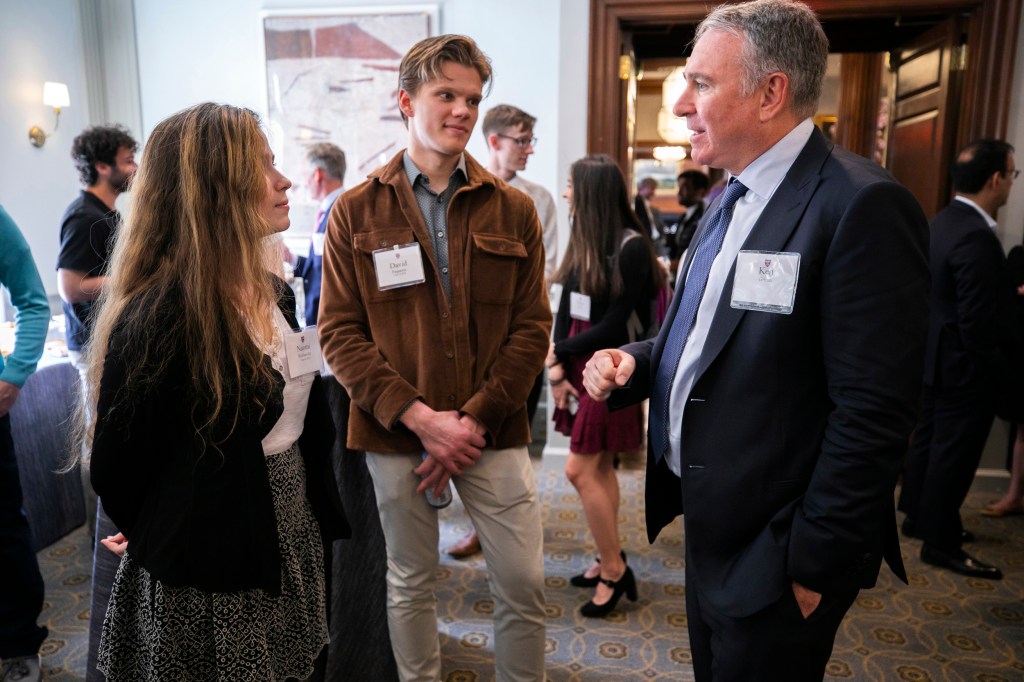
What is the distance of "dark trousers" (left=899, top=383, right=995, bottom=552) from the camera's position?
302cm

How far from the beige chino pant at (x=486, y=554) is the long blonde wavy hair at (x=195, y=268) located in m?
0.65

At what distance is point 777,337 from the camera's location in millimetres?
1182

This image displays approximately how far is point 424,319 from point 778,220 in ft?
2.96

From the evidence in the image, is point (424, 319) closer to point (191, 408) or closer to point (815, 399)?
point (191, 408)

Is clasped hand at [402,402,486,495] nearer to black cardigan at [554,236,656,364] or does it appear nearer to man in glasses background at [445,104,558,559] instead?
black cardigan at [554,236,656,364]

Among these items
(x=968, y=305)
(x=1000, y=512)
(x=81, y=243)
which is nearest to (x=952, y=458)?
(x=968, y=305)

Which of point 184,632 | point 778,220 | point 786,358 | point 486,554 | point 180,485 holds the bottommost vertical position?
point 486,554

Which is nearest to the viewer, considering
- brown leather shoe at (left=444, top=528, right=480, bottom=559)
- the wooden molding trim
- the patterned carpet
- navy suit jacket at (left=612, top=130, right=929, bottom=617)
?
navy suit jacket at (left=612, top=130, right=929, bottom=617)

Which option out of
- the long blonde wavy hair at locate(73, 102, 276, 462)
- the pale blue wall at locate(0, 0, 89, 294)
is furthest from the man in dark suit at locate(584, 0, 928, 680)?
the pale blue wall at locate(0, 0, 89, 294)

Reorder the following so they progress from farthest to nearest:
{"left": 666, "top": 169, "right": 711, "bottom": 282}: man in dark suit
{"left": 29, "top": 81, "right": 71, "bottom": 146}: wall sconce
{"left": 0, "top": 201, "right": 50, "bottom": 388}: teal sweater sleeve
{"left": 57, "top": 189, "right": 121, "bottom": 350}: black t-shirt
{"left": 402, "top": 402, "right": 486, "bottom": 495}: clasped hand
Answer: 1. {"left": 666, "top": 169, "right": 711, "bottom": 282}: man in dark suit
2. {"left": 29, "top": 81, "right": 71, "bottom": 146}: wall sconce
3. {"left": 57, "top": 189, "right": 121, "bottom": 350}: black t-shirt
4. {"left": 0, "top": 201, "right": 50, "bottom": 388}: teal sweater sleeve
5. {"left": 402, "top": 402, "right": 486, "bottom": 495}: clasped hand

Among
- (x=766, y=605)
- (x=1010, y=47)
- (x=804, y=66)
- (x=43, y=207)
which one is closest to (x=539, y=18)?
(x=1010, y=47)

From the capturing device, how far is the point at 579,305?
2568mm

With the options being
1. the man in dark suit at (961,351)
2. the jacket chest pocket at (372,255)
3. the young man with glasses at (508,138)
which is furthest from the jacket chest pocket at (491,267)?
the man in dark suit at (961,351)

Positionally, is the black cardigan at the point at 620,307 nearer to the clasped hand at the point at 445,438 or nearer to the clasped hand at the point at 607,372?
the clasped hand at the point at 445,438
